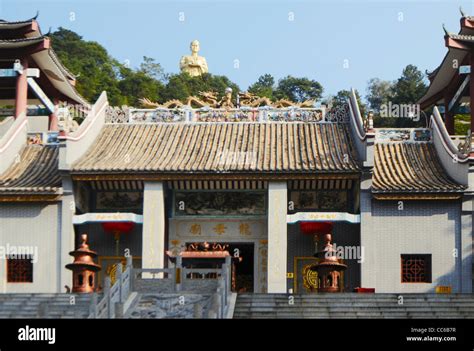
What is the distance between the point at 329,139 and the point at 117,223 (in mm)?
5416

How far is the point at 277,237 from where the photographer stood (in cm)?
2489

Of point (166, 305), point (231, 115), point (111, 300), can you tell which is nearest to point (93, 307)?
point (111, 300)

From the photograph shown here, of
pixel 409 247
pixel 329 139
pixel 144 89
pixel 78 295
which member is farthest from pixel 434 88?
pixel 144 89

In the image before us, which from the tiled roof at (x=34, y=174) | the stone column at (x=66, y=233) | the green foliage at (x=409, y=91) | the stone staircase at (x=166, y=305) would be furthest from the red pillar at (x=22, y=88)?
the green foliage at (x=409, y=91)

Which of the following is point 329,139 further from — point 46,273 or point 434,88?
point 46,273

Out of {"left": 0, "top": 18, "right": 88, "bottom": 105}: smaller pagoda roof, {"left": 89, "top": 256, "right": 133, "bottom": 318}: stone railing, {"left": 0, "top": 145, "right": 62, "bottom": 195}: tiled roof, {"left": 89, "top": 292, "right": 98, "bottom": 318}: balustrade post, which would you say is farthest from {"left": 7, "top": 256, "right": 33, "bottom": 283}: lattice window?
{"left": 89, "top": 292, "right": 98, "bottom": 318}: balustrade post

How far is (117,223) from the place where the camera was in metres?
25.5

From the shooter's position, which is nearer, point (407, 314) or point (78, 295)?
point (407, 314)

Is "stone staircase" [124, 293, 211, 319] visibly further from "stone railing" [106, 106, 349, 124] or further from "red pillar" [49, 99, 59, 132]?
"red pillar" [49, 99, 59, 132]

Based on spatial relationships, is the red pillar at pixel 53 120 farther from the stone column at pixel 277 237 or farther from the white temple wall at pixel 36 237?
the stone column at pixel 277 237

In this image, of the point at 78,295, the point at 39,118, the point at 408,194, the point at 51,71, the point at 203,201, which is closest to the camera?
the point at 78,295

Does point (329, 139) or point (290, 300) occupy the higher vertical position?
point (329, 139)

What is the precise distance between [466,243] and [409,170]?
7.46ft

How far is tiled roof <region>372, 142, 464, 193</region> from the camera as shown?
2464 cm
